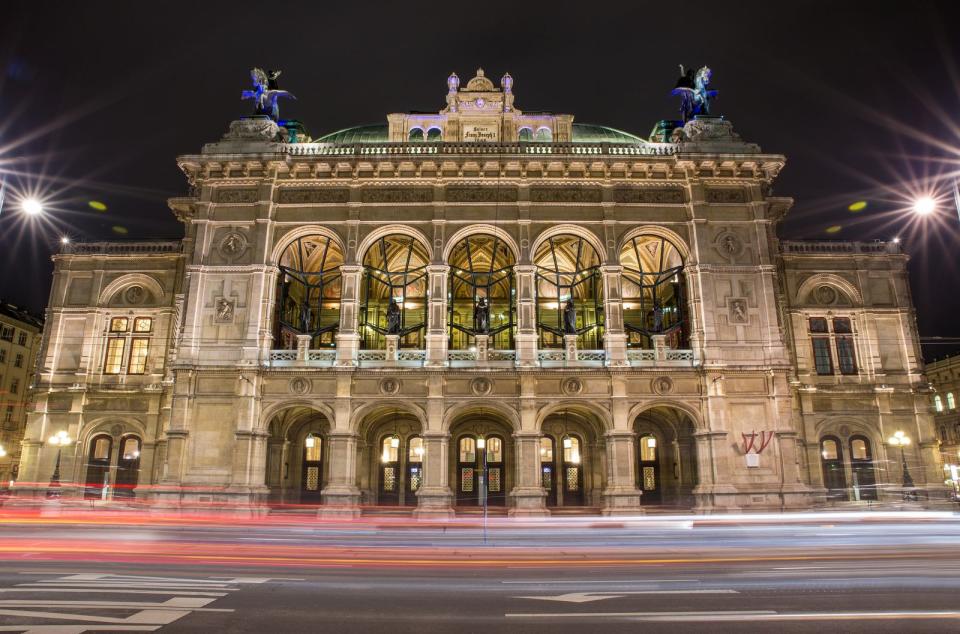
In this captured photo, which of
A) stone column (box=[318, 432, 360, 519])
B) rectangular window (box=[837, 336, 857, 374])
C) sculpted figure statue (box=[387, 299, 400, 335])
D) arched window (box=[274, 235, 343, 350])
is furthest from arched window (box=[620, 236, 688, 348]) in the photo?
arched window (box=[274, 235, 343, 350])

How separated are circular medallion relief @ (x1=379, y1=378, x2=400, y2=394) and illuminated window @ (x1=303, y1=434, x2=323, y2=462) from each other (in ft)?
22.6

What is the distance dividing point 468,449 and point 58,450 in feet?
75.3

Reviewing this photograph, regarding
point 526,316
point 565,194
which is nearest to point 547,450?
point 526,316

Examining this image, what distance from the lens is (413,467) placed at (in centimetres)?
3453

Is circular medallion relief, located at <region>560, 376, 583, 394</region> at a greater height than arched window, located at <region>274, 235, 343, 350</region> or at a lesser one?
lesser

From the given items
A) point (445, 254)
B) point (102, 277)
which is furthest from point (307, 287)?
point (102, 277)

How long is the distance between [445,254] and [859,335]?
80.8ft

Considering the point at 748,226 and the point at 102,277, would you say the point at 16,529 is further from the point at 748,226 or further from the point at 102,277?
the point at 748,226

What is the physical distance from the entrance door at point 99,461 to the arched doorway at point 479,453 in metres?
19.6

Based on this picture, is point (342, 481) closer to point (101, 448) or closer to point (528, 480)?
point (528, 480)

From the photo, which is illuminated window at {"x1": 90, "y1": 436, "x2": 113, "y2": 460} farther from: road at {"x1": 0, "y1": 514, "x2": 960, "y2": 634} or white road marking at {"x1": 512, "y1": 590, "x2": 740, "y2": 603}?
white road marking at {"x1": 512, "y1": 590, "x2": 740, "y2": 603}

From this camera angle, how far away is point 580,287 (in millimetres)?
42688

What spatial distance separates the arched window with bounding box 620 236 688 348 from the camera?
34.4m

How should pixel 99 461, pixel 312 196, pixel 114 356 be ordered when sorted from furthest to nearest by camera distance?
pixel 114 356 < pixel 99 461 < pixel 312 196
